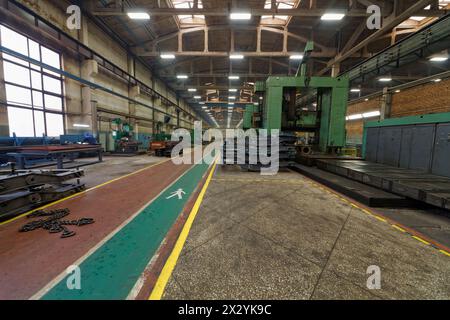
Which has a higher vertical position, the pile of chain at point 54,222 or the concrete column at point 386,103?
the concrete column at point 386,103

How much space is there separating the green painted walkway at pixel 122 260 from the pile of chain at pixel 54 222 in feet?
2.52

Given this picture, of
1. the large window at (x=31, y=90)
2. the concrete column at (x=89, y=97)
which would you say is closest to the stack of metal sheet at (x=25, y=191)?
the large window at (x=31, y=90)

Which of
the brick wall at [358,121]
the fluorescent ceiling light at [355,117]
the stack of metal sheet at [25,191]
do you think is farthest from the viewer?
the fluorescent ceiling light at [355,117]

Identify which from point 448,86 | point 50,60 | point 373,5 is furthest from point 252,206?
point 448,86

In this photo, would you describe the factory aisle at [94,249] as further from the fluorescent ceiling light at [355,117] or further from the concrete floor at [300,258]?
the fluorescent ceiling light at [355,117]

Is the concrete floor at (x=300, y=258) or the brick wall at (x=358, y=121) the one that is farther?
the brick wall at (x=358, y=121)

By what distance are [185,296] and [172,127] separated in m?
26.3

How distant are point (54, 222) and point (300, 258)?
3858mm

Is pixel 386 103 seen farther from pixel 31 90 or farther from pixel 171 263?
pixel 31 90

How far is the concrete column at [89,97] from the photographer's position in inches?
422

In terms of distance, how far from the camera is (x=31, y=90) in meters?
8.62

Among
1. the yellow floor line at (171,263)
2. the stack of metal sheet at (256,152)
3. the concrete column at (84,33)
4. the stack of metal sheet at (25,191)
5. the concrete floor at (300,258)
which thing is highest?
the concrete column at (84,33)

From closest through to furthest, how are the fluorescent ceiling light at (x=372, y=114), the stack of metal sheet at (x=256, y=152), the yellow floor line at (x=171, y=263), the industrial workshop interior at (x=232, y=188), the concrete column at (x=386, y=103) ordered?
the yellow floor line at (x=171, y=263)
the industrial workshop interior at (x=232, y=188)
the stack of metal sheet at (x=256, y=152)
the concrete column at (x=386, y=103)
the fluorescent ceiling light at (x=372, y=114)
